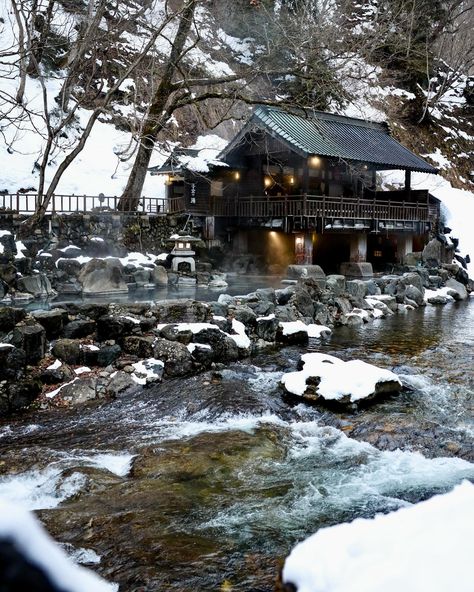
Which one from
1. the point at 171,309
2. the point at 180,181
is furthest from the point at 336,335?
the point at 180,181

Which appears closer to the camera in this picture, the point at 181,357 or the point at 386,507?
the point at 386,507

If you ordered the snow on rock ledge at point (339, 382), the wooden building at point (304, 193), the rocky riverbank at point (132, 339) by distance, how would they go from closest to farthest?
the snow on rock ledge at point (339, 382) < the rocky riverbank at point (132, 339) < the wooden building at point (304, 193)

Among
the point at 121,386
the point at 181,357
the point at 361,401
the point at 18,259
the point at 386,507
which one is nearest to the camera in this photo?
the point at 386,507

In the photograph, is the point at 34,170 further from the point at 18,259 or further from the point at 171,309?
the point at 171,309

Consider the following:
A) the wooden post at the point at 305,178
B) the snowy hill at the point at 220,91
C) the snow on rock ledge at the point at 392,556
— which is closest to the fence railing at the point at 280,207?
the wooden post at the point at 305,178

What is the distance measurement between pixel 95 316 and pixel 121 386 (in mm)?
2857

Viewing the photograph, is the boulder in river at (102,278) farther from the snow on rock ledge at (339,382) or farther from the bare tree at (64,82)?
the snow on rock ledge at (339,382)

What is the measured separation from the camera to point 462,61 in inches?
1706

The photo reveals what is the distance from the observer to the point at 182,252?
68.9 feet

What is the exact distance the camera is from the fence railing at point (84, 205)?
2102 centimetres

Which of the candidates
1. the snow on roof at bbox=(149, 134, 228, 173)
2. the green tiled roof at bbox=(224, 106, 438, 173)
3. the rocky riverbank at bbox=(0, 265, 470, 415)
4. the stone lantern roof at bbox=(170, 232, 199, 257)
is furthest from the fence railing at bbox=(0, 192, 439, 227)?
the rocky riverbank at bbox=(0, 265, 470, 415)

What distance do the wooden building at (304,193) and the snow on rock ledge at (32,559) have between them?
21.4m

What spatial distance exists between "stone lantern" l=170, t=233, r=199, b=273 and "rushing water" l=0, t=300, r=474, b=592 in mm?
11416

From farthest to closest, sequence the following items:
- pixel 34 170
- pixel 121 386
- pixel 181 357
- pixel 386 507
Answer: pixel 34 170, pixel 181 357, pixel 121 386, pixel 386 507
